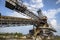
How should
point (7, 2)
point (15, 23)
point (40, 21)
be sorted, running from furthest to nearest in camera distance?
point (40, 21) < point (15, 23) < point (7, 2)

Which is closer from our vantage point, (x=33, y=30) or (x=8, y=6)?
(x=8, y=6)

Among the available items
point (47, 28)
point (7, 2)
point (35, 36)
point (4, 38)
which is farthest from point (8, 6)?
point (47, 28)

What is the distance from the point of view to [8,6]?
33344mm

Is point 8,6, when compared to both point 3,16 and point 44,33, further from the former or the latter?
point 44,33

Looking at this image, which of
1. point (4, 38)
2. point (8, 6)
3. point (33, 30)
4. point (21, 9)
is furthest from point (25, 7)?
point (4, 38)

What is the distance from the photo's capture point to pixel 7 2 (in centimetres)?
3212

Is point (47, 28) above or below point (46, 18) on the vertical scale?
below

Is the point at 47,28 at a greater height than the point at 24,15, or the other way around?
the point at 24,15

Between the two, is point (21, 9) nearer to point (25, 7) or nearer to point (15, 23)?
point (25, 7)

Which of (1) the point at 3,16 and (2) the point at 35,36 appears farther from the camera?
(2) the point at 35,36

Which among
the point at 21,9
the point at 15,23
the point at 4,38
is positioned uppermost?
the point at 21,9

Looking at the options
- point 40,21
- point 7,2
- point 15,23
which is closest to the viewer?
point 7,2

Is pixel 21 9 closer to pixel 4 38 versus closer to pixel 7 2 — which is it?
pixel 7 2

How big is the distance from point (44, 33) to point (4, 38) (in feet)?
37.9
